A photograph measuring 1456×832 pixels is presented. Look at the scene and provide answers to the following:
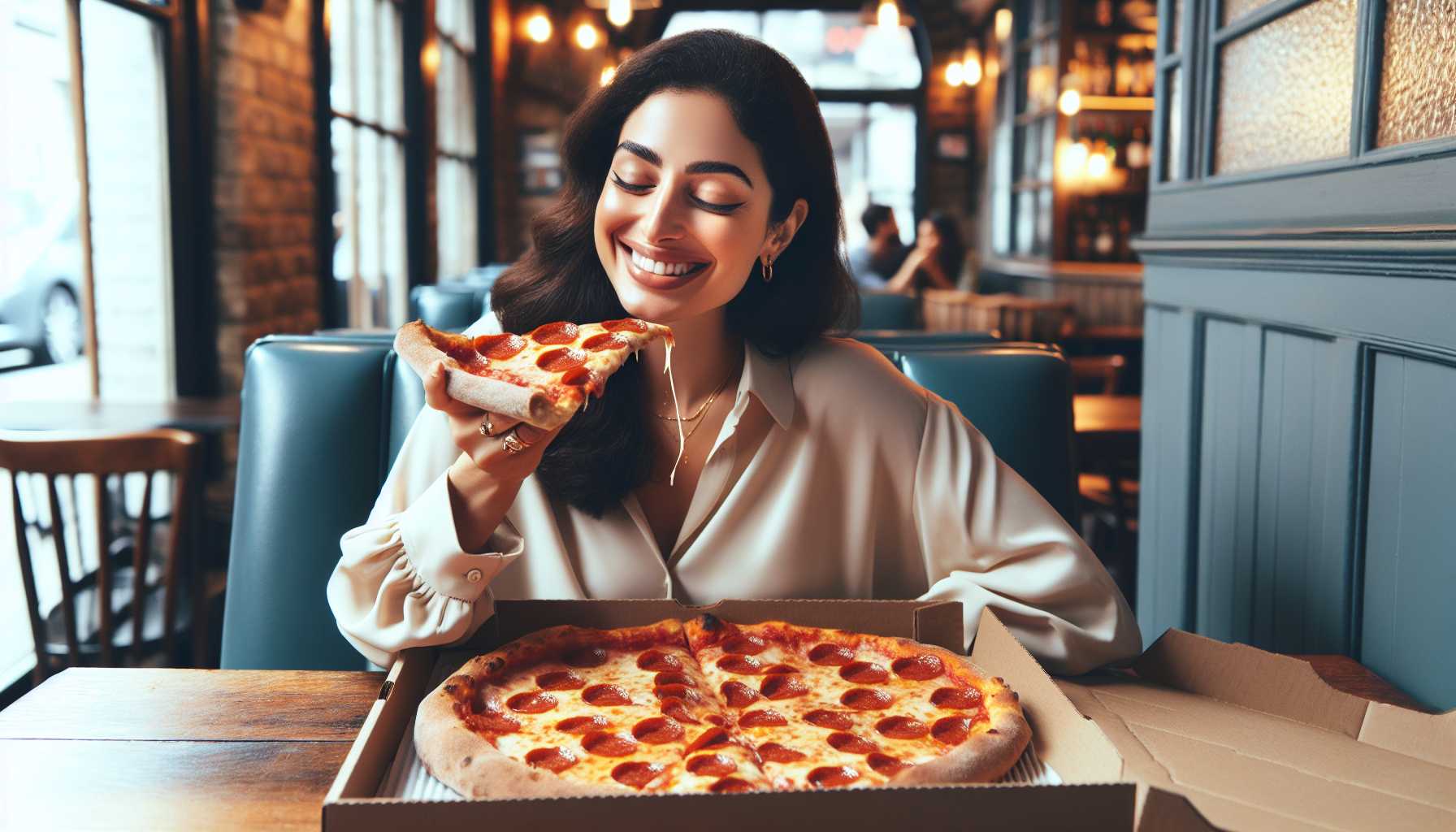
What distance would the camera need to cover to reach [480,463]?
1.16 metres

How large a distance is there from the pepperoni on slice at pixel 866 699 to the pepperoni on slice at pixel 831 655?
0.24 feet

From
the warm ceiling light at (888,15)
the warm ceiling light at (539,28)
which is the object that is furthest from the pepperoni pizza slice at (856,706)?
the warm ceiling light at (539,28)

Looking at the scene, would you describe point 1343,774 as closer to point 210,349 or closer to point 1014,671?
point 1014,671

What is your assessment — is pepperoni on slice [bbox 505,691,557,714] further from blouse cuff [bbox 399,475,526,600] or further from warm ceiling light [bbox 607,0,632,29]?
warm ceiling light [bbox 607,0,632,29]

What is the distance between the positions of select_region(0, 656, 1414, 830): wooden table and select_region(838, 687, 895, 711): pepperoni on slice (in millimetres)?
447

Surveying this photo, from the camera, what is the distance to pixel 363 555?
1.22 m

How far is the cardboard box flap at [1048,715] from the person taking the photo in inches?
32.9

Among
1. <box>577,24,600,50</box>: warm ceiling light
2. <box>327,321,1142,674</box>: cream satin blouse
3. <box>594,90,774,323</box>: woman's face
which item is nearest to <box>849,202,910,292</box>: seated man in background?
<box>577,24,600,50</box>: warm ceiling light

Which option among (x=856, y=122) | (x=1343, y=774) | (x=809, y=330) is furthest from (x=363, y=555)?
(x=856, y=122)

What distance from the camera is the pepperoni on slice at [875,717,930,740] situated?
991 mm

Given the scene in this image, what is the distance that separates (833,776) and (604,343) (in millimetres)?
491

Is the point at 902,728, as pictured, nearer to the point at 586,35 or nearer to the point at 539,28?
the point at 539,28

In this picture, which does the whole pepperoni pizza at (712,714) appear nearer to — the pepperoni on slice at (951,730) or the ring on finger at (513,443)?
the pepperoni on slice at (951,730)

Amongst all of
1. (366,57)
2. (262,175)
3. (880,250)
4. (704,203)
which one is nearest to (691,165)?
(704,203)
